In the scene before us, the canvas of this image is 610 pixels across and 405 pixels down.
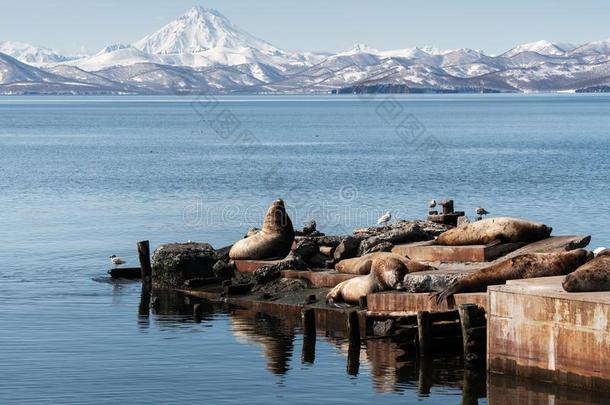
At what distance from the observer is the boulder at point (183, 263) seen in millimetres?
32469

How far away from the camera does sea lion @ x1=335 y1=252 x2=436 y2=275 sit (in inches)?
1030

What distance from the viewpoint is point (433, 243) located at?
29578 millimetres

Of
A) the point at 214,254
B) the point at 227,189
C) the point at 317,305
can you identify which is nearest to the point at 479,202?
the point at 227,189

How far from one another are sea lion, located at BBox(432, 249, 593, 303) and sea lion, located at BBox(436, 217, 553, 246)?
443cm

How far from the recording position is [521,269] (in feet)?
76.8

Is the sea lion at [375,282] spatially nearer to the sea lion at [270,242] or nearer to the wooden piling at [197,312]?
the wooden piling at [197,312]

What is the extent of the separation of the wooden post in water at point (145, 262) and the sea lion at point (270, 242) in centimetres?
246

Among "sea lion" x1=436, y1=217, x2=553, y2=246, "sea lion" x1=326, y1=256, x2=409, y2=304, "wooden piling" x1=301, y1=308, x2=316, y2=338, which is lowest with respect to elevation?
"wooden piling" x1=301, y1=308, x2=316, y2=338

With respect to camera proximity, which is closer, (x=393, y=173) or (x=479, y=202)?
(x=479, y=202)

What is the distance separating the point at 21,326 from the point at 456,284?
9.83 m

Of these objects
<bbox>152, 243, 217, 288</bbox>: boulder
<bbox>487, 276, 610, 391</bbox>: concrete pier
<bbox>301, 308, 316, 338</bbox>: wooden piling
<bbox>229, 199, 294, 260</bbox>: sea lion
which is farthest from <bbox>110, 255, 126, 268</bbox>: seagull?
<bbox>487, 276, 610, 391</bbox>: concrete pier

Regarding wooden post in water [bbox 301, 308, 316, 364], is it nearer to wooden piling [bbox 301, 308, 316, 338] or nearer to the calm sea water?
wooden piling [bbox 301, 308, 316, 338]

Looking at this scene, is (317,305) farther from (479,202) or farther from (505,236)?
(479,202)

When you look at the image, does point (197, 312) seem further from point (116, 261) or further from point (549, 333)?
point (549, 333)
